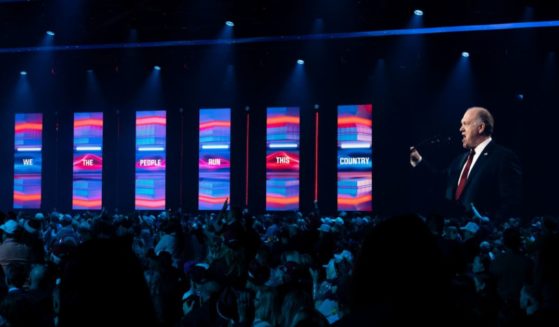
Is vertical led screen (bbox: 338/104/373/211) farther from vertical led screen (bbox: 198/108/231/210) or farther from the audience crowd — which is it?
the audience crowd

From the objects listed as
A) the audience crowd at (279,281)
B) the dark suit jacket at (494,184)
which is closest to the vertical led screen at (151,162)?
the dark suit jacket at (494,184)

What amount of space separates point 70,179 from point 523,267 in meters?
19.1

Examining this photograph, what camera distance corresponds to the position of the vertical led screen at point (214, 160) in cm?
2228

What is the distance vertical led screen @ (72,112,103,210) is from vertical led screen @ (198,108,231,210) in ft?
10.7

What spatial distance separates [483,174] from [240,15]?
23.6ft

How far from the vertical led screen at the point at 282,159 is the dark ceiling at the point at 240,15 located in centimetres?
270

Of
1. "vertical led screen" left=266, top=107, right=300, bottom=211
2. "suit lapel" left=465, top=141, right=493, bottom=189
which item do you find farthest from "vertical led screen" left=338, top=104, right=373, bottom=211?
"suit lapel" left=465, top=141, right=493, bottom=189

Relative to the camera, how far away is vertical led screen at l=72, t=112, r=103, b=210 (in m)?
23.2

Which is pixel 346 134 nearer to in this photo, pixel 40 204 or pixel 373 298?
pixel 40 204

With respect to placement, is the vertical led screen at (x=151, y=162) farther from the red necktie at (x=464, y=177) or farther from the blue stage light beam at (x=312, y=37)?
the red necktie at (x=464, y=177)

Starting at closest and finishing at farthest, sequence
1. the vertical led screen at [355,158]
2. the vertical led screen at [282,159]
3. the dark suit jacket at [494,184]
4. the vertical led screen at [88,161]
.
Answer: the dark suit jacket at [494,184]
the vertical led screen at [355,158]
the vertical led screen at [282,159]
the vertical led screen at [88,161]

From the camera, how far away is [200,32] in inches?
805

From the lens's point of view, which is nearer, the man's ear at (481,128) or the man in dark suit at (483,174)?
the man in dark suit at (483,174)

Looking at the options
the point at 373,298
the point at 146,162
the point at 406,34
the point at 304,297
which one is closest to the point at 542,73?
the point at 406,34
